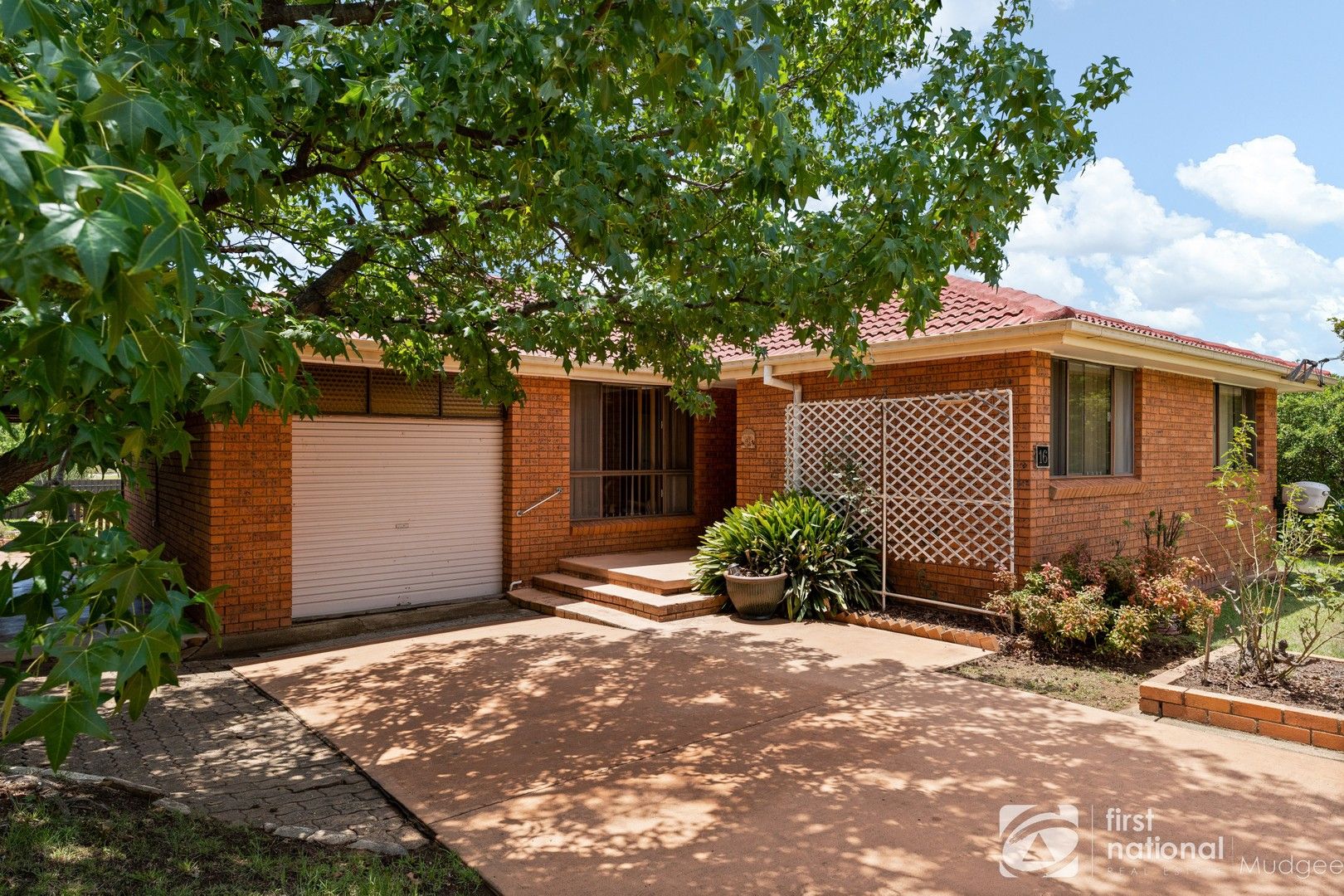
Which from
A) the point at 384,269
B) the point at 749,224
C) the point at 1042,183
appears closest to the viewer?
the point at 1042,183

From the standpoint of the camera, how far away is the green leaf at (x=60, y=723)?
68.1 inches

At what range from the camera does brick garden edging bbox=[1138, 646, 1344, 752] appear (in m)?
5.27

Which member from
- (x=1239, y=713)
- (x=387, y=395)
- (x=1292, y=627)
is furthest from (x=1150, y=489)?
(x=387, y=395)

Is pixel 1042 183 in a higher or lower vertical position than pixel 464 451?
higher

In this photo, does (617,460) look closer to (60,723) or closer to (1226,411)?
(1226,411)

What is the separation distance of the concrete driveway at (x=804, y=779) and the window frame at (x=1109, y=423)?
3.30m

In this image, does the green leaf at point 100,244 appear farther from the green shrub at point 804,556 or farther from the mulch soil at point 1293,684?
the green shrub at point 804,556

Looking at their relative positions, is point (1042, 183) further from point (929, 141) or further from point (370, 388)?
point (370, 388)

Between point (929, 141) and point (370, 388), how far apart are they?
23.1ft

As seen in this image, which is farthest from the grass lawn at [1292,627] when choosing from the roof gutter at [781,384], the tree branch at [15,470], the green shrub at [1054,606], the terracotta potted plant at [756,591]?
the tree branch at [15,470]

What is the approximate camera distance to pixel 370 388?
9.67 metres

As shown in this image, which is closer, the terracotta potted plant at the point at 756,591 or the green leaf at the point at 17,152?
the green leaf at the point at 17,152

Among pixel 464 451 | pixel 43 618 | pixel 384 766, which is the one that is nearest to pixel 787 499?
pixel 464 451

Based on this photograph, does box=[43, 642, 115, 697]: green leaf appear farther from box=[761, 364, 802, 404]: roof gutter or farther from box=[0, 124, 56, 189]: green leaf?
box=[761, 364, 802, 404]: roof gutter
